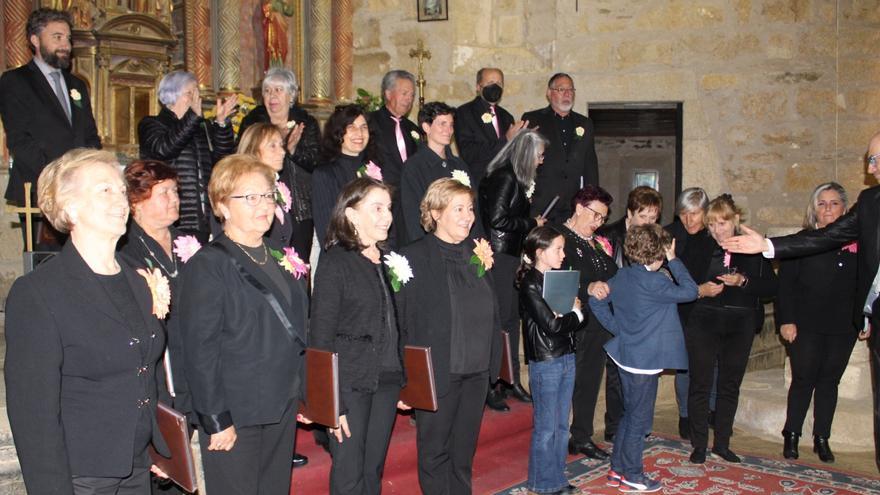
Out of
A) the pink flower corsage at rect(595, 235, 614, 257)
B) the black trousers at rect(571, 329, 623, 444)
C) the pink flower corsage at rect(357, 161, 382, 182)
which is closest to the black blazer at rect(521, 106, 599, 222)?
the pink flower corsage at rect(595, 235, 614, 257)

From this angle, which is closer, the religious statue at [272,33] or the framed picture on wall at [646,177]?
the religious statue at [272,33]

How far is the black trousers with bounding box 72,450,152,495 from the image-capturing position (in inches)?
99.3

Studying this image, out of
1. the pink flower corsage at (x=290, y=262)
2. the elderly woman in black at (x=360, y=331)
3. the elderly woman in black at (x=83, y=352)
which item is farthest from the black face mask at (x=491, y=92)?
the elderly woman in black at (x=83, y=352)

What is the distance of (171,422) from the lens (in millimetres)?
2740

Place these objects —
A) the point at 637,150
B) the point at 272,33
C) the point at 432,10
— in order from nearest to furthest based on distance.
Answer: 1. the point at 272,33
2. the point at 432,10
3. the point at 637,150

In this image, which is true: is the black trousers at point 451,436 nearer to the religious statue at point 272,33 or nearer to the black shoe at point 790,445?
the black shoe at point 790,445

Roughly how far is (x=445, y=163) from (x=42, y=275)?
2.99 meters

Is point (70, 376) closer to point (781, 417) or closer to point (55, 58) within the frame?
point (55, 58)

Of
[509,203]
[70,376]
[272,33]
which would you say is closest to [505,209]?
[509,203]

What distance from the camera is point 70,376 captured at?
2475 mm

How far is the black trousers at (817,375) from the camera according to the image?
575 centimetres

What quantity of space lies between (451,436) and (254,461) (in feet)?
3.79

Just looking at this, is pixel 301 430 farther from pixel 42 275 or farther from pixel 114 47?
pixel 114 47

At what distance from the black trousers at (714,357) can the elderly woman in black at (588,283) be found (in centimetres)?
52
